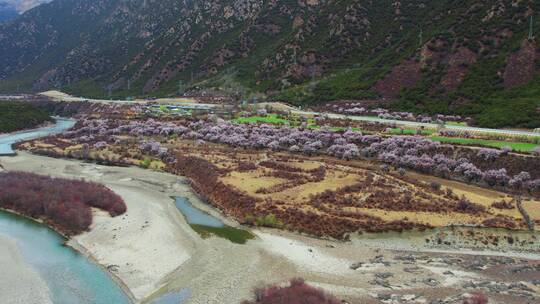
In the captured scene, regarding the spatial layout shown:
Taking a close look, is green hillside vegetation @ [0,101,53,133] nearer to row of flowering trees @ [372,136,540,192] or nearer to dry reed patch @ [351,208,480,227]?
row of flowering trees @ [372,136,540,192]

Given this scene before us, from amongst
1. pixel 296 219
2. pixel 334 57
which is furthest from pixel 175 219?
pixel 334 57

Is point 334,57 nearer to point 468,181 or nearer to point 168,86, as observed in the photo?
point 168,86

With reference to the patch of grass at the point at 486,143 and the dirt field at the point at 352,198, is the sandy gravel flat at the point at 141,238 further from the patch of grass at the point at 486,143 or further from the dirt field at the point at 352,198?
the patch of grass at the point at 486,143

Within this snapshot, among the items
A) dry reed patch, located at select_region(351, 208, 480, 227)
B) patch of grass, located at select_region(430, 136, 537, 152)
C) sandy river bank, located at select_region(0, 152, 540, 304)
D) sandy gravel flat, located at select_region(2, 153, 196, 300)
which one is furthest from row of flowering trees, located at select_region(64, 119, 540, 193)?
sandy river bank, located at select_region(0, 152, 540, 304)

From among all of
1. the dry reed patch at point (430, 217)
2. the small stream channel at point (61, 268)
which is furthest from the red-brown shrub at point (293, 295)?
the dry reed patch at point (430, 217)

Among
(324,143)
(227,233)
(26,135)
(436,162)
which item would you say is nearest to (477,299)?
(227,233)

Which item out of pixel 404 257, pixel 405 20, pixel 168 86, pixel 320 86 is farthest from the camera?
pixel 168 86

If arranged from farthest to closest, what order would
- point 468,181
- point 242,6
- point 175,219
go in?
point 242,6
point 468,181
point 175,219

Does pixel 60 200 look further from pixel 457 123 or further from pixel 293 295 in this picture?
pixel 457 123
